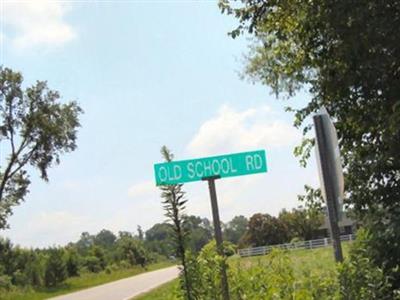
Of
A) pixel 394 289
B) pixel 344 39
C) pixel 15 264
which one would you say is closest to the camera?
pixel 394 289

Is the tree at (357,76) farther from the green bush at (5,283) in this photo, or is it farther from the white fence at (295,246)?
the green bush at (5,283)

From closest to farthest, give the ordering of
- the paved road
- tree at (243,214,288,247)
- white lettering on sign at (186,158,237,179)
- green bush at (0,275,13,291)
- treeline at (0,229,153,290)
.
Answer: white lettering on sign at (186,158,237,179), the paved road, green bush at (0,275,13,291), treeline at (0,229,153,290), tree at (243,214,288,247)

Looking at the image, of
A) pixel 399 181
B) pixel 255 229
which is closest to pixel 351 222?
pixel 399 181

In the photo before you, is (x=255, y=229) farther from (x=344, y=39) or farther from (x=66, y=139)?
(x=344, y=39)

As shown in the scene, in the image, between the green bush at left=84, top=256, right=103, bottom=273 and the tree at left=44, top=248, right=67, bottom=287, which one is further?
the green bush at left=84, top=256, right=103, bottom=273

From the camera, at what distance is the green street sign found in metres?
5.82

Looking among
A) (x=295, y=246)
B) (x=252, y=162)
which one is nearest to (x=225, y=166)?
(x=252, y=162)

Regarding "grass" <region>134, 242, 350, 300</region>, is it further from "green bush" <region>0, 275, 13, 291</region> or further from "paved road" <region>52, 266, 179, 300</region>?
"green bush" <region>0, 275, 13, 291</region>

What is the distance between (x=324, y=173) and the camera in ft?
16.0

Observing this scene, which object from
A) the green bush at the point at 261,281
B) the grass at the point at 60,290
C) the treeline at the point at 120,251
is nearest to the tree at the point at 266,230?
the treeline at the point at 120,251

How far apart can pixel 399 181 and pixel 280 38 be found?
312 cm

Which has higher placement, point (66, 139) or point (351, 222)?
point (66, 139)

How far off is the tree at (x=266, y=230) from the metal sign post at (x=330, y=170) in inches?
3165

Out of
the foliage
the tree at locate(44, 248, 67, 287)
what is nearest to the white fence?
the foliage
